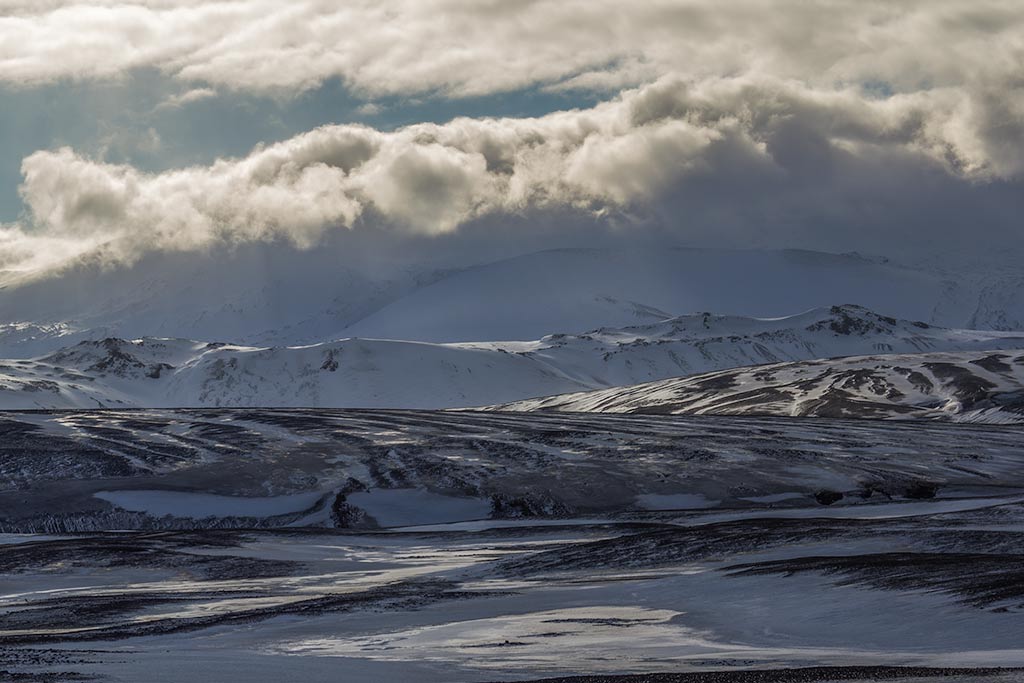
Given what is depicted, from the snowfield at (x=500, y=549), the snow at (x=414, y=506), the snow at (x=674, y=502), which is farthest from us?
the snow at (x=674, y=502)

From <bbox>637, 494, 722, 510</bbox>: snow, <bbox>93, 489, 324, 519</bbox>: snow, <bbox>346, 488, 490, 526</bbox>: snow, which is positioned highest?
<bbox>93, 489, 324, 519</bbox>: snow

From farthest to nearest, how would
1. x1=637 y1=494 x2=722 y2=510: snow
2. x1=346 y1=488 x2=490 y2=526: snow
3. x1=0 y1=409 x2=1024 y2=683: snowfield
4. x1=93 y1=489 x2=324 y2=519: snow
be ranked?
x1=637 y1=494 x2=722 y2=510: snow < x1=93 y1=489 x2=324 y2=519: snow < x1=346 y1=488 x2=490 y2=526: snow < x1=0 y1=409 x2=1024 y2=683: snowfield

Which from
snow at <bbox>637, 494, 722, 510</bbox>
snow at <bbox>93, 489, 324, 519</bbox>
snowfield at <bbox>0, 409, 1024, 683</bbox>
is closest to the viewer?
snowfield at <bbox>0, 409, 1024, 683</bbox>

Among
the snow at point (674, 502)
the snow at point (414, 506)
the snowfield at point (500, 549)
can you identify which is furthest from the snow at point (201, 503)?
the snow at point (674, 502)

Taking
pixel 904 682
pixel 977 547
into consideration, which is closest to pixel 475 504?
pixel 977 547

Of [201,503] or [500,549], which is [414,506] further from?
[500,549]

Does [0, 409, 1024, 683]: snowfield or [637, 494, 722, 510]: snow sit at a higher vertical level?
[0, 409, 1024, 683]: snowfield

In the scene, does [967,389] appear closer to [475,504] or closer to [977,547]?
[475,504]

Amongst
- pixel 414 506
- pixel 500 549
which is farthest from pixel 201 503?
pixel 500 549

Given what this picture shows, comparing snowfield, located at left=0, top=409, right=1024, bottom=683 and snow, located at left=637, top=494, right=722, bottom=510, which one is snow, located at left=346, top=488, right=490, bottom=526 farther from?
snow, located at left=637, top=494, right=722, bottom=510

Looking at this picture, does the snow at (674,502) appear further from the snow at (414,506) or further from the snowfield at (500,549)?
the snow at (414,506)

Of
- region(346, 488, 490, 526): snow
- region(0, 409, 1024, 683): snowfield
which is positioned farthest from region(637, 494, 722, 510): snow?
region(346, 488, 490, 526): snow

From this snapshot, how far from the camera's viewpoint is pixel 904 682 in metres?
20.6

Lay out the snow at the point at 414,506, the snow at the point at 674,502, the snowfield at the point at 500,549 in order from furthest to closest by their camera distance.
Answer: the snow at the point at 674,502 → the snow at the point at 414,506 → the snowfield at the point at 500,549
